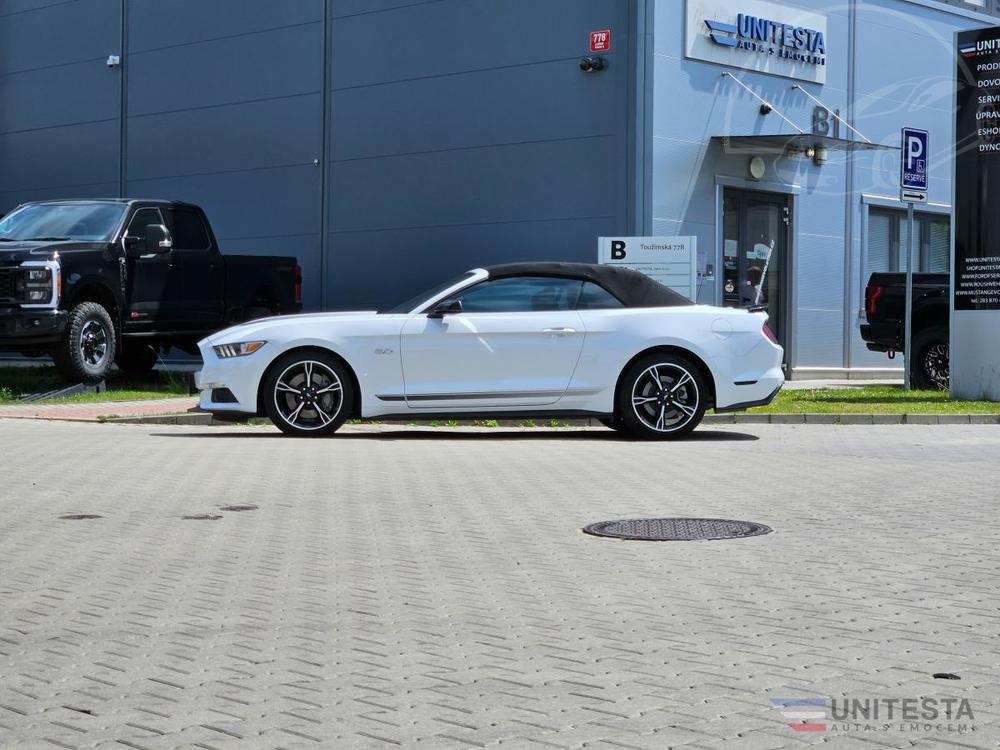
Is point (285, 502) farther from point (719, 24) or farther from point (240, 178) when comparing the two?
point (240, 178)

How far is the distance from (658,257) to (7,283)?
775 centimetres

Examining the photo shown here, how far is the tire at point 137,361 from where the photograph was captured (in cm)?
2180

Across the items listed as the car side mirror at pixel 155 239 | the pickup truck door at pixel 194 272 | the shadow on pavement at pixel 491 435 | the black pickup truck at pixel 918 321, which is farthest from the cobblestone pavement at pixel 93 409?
the black pickup truck at pixel 918 321

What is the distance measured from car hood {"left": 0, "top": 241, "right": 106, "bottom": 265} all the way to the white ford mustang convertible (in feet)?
15.7

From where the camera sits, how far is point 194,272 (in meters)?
20.7

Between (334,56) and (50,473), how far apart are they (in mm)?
16318

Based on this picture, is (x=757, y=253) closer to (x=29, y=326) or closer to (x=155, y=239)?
(x=155, y=239)

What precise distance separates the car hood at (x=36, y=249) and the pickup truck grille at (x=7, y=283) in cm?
10

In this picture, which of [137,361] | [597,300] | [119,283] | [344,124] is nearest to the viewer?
[597,300]

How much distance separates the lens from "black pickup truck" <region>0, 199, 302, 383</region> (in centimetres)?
1800

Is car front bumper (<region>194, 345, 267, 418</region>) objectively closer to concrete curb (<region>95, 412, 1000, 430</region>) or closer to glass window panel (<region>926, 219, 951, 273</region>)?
concrete curb (<region>95, 412, 1000, 430</region>)

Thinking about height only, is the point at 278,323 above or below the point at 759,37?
below

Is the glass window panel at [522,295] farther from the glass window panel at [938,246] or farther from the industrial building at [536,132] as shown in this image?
the glass window panel at [938,246]

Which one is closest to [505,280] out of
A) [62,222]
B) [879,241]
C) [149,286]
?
[149,286]
